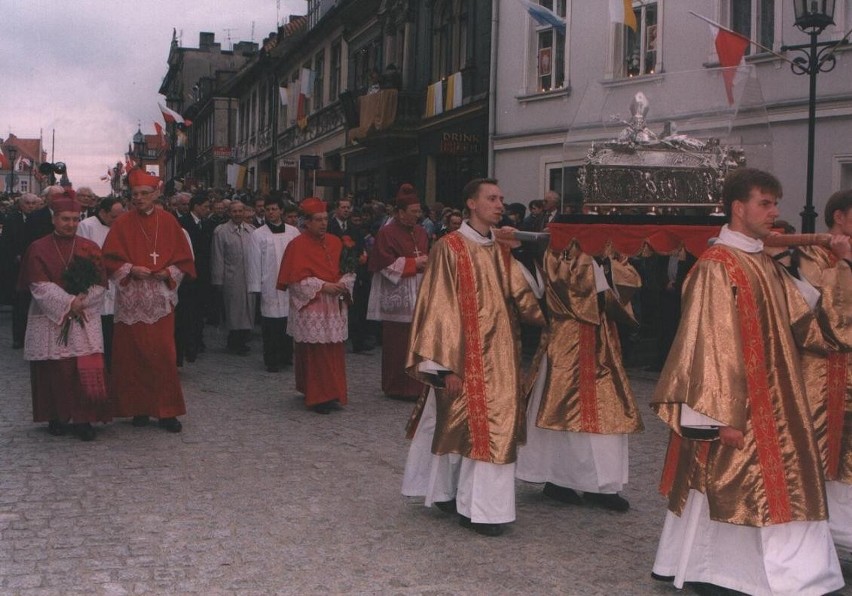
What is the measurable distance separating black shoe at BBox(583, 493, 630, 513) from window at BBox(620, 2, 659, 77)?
10.8 meters

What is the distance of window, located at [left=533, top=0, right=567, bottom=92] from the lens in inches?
730

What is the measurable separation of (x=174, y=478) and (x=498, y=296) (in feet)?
8.18

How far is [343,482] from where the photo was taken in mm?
6680

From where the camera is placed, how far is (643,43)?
53.0 feet

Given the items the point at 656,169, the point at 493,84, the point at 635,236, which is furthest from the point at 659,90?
the point at 493,84

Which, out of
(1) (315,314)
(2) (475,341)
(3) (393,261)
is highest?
(3) (393,261)

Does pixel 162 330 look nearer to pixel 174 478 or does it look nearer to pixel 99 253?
pixel 99 253

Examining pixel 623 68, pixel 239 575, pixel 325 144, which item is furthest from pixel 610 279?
pixel 325 144

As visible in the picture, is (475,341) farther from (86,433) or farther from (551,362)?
(86,433)

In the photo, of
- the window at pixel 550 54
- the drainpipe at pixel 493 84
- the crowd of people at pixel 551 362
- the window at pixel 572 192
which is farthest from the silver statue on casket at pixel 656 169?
the drainpipe at pixel 493 84

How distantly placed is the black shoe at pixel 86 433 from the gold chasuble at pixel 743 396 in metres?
4.98

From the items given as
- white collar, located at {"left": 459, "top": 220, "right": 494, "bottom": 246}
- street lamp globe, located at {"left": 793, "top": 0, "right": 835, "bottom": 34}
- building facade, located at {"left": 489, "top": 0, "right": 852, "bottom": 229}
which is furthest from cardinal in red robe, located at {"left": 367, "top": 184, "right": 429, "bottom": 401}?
white collar, located at {"left": 459, "top": 220, "right": 494, "bottom": 246}

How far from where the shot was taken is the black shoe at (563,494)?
20.6 feet

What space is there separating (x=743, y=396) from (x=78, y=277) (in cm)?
525
